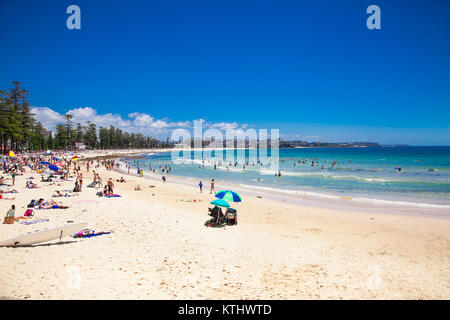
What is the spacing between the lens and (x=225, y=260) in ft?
22.6

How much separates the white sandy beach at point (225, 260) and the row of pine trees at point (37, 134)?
1850 inches

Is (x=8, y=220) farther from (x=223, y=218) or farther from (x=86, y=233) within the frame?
(x=223, y=218)

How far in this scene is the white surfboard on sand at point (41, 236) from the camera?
684 cm

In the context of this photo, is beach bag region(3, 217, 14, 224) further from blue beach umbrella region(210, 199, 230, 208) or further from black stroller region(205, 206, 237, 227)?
blue beach umbrella region(210, 199, 230, 208)

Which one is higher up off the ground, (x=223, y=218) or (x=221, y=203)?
(x=221, y=203)

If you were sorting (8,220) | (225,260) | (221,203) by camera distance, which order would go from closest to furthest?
(225,260) < (8,220) < (221,203)

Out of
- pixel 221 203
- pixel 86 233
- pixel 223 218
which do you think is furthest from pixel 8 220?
pixel 223 218

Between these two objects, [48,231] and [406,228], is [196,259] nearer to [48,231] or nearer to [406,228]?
[48,231]

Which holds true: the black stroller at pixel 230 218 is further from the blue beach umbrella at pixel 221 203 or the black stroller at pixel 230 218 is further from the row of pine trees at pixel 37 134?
the row of pine trees at pixel 37 134

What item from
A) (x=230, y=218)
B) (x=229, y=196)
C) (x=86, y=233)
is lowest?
(x=230, y=218)

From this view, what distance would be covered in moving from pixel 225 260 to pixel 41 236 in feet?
18.1

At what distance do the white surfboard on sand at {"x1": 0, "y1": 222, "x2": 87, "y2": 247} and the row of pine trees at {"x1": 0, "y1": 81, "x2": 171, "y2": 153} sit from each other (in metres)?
50.1

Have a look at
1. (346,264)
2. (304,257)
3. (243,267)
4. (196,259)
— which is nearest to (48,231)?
(196,259)
